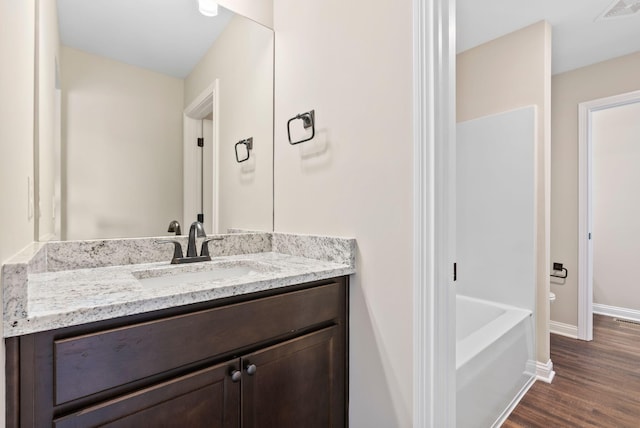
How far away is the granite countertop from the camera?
65 centimetres

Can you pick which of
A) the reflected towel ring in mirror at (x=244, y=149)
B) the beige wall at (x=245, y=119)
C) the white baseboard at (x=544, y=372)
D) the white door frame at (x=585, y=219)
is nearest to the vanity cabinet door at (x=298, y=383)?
the beige wall at (x=245, y=119)

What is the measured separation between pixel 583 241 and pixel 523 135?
126 centimetres

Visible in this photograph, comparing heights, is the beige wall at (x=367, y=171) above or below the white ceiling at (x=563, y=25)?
below

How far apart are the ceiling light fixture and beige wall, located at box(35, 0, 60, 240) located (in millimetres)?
565

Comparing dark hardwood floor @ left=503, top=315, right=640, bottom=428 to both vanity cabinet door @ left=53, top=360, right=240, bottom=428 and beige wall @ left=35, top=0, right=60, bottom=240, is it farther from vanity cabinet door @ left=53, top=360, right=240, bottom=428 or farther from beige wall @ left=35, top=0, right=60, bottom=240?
beige wall @ left=35, top=0, right=60, bottom=240

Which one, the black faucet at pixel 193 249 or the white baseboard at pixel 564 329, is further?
the white baseboard at pixel 564 329

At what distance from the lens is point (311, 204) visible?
143cm

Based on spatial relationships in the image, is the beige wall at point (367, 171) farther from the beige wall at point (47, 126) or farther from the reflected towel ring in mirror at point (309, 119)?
the beige wall at point (47, 126)

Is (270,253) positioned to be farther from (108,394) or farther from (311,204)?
(108,394)

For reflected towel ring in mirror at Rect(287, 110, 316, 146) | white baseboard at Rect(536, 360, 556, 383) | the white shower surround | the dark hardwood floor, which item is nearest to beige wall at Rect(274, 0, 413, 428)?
reflected towel ring in mirror at Rect(287, 110, 316, 146)

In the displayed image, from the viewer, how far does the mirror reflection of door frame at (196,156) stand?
1464 millimetres

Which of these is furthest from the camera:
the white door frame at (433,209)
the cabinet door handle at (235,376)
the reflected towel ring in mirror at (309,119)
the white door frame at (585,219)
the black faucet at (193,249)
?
the white door frame at (585,219)

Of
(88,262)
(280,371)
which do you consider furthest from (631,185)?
(88,262)

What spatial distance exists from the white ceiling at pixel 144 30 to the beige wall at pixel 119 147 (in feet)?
0.15
